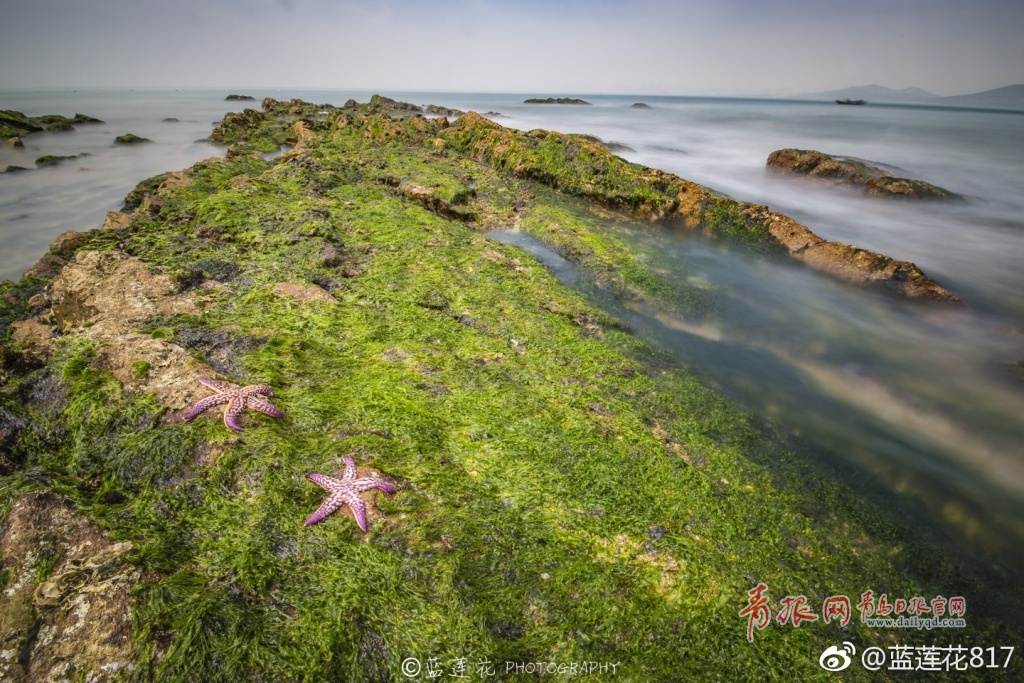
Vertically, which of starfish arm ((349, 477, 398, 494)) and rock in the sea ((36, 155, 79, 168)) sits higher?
rock in the sea ((36, 155, 79, 168))

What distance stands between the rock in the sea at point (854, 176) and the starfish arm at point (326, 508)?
18.2 m

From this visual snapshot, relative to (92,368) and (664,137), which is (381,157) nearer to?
(92,368)

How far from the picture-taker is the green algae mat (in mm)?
2461

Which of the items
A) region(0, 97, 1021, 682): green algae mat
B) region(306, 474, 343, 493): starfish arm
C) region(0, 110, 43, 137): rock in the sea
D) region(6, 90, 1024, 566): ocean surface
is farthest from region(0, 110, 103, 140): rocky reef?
region(306, 474, 343, 493): starfish arm

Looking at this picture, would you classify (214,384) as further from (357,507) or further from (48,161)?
(48,161)

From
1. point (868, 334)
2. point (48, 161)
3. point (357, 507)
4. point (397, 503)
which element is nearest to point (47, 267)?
point (357, 507)

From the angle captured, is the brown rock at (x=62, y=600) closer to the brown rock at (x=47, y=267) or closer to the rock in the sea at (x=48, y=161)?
the brown rock at (x=47, y=267)

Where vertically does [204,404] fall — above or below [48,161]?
below

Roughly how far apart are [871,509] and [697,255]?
6021 millimetres

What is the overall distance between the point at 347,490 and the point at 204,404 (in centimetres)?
146

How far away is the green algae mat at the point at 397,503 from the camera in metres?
2.46

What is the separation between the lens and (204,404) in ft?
11.4

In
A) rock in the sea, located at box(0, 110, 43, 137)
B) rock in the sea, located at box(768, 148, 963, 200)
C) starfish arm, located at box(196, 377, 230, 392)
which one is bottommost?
starfish arm, located at box(196, 377, 230, 392)

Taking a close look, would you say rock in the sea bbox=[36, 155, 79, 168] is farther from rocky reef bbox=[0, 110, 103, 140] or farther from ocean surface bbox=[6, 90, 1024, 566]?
rocky reef bbox=[0, 110, 103, 140]
